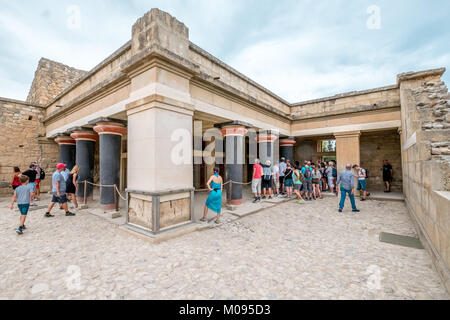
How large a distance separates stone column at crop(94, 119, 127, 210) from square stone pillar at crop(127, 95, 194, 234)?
6.22 ft

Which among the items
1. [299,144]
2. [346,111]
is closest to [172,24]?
[346,111]

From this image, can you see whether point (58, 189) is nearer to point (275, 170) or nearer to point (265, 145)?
point (265, 145)

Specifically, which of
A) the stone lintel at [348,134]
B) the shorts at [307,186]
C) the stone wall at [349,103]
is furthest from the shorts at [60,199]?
the stone lintel at [348,134]

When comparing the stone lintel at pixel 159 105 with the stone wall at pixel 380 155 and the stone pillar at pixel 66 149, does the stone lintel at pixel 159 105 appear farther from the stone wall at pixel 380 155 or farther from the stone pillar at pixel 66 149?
the stone wall at pixel 380 155

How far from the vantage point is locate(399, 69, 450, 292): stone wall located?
8.63 feet

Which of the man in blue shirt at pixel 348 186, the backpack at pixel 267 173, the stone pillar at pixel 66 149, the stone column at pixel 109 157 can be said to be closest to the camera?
the stone column at pixel 109 157

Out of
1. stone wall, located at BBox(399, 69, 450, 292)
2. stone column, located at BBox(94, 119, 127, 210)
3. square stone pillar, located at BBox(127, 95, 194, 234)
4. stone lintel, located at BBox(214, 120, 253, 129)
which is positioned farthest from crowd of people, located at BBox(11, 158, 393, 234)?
stone wall, located at BBox(399, 69, 450, 292)

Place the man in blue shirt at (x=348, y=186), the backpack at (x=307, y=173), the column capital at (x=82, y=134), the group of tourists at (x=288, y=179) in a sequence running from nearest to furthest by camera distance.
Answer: the man in blue shirt at (x=348, y=186)
the column capital at (x=82, y=134)
the group of tourists at (x=288, y=179)
the backpack at (x=307, y=173)

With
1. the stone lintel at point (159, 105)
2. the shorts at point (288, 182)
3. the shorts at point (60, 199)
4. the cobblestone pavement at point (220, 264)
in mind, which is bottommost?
the cobblestone pavement at point (220, 264)

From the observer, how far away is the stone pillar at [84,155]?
7.59m

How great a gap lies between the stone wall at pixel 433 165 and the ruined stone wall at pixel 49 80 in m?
15.8

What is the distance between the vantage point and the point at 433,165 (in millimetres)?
3031
